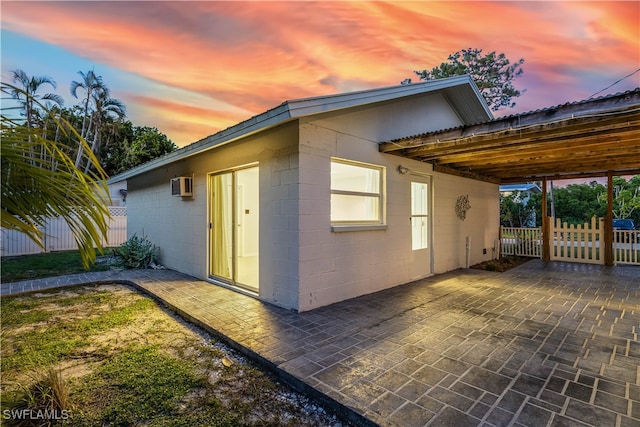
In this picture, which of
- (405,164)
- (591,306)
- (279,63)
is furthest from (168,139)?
(591,306)

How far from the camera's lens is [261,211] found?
4.76 metres

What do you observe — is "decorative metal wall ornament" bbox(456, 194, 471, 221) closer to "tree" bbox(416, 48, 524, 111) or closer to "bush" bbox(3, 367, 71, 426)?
"bush" bbox(3, 367, 71, 426)

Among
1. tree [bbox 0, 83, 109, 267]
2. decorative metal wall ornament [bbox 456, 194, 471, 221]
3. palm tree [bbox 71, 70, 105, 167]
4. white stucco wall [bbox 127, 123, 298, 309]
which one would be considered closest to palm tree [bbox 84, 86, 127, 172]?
palm tree [bbox 71, 70, 105, 167]

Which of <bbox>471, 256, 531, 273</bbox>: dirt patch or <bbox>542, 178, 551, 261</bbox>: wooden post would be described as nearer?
<bbox>471, 256, 531, 273</bbox>: dirt patch

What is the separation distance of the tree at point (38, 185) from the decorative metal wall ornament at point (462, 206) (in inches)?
303

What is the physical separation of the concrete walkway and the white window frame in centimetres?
115

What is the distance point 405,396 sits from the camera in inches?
89.2

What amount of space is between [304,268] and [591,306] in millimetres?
4317

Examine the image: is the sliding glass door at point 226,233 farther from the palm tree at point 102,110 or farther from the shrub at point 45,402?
the palm tree at point 102,110

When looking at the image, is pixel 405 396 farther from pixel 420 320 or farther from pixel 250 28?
pixel 250 28

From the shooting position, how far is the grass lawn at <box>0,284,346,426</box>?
7.04ft

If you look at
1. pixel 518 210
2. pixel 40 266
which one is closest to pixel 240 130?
pixel 40 266

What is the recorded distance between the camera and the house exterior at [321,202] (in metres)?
4.26

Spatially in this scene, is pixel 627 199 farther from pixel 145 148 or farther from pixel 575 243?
pixel 145 148
